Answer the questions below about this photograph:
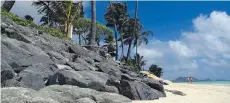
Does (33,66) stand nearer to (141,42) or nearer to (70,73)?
(70,73)

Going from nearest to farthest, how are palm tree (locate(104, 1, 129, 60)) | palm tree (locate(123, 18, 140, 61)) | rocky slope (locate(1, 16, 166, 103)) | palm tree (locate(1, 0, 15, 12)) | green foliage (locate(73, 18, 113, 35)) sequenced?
rocky slope (locate(1, 16, 166, 103)), palm tree (locate(1, 0, 15, 12)), palm tree (locate(104, 1, 129, 60)), palm tree (locate(123, 18, 140, 61)), green foliage (locate(73, 18, 113, 35))

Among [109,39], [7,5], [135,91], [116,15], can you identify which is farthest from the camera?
[109,39]

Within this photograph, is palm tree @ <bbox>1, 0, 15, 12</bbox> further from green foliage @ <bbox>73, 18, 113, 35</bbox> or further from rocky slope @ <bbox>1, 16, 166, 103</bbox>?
green foliage @ <bbox>73, 18, 113, 35</bbox>

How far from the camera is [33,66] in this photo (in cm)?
1021

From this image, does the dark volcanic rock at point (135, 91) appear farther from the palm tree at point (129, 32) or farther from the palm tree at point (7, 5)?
the palm tree at point (129, 32)

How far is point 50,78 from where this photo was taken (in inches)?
391

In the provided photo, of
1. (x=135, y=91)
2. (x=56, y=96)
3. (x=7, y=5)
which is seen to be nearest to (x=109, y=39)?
(x=7, y=5)

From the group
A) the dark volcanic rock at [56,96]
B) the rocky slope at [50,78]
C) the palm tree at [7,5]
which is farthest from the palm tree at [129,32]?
the dark volcanic rock at [56,96]

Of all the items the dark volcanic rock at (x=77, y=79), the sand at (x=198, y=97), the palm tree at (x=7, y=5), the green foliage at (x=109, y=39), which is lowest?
the sand at (x=198, y=97)

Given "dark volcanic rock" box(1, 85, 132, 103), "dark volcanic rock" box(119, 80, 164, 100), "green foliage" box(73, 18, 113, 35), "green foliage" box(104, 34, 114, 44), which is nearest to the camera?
"dark volcanic rock" box(1, 85, 132, 103)

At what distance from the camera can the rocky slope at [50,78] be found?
8.12 metres

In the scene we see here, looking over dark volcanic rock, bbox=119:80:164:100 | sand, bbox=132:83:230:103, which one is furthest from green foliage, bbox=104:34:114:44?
dark volcanic rock, bbox=119:80:164:100

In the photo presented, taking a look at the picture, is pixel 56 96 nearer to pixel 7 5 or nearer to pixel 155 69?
pixel 7 5

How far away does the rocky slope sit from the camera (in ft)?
26.7
